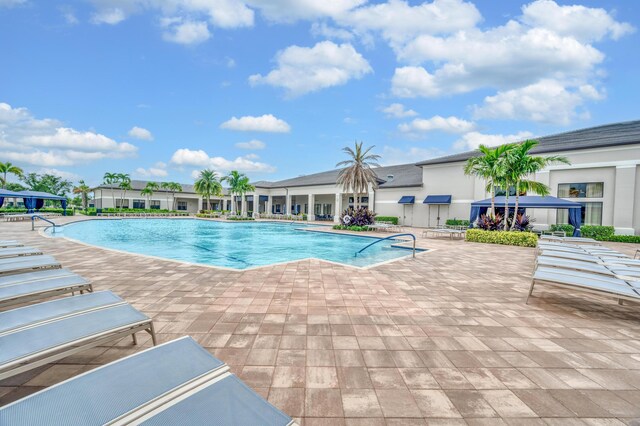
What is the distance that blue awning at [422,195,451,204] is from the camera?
26370 mm

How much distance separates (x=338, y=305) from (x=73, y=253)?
9.67m

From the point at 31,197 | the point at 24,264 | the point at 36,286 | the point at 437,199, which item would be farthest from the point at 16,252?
the point at 31,197

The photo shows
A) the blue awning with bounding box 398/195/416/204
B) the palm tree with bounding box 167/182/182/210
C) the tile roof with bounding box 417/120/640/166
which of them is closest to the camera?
the tile roof with bounding box 417/120/640/166

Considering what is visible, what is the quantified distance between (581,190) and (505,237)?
1082cm

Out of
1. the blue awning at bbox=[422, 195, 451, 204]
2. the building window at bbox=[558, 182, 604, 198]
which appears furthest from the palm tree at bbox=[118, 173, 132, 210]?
the building window at bbox=[558, 182, 604, 198]

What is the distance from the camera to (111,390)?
5.77 feet

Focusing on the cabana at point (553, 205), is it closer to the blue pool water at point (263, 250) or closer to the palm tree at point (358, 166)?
the blue pool water at point (263, 250)

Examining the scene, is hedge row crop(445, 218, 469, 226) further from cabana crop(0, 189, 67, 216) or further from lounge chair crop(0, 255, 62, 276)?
cabana crop(0, 189, 67, 216)

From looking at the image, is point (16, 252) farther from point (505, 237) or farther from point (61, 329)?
point (505, 237)

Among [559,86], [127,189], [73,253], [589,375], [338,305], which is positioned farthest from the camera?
[127,189]

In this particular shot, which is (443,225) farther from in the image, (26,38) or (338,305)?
(26,38)

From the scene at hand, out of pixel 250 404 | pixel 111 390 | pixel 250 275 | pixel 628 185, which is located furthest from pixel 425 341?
pixel 628 185

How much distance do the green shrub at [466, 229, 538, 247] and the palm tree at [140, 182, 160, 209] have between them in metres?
49.0

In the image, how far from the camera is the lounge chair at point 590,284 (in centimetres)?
442
